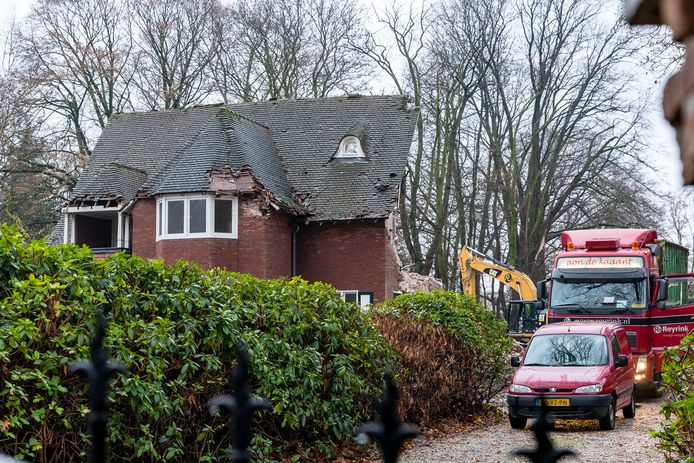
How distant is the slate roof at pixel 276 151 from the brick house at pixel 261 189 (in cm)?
6

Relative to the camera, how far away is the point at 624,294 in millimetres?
22266

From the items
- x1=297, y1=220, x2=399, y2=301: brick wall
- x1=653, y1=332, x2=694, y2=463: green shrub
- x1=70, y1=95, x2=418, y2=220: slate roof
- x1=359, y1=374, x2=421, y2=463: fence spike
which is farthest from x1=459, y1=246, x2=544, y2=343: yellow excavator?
x1=359, y1=374, x2=421, y2=463: fence spike

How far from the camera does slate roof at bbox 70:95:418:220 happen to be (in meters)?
33.9

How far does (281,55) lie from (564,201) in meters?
17.6

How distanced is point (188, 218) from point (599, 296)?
614 inches

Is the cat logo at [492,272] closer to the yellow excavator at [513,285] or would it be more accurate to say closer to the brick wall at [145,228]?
the yellow excavator at [513,285]

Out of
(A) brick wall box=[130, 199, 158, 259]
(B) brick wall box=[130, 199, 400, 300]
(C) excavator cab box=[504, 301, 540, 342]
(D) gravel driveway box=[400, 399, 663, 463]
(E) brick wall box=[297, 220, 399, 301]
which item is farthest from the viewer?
(E) brick wall box=[297, 220, 399, 301]

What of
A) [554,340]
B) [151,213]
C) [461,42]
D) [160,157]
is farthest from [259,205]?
[461,42]

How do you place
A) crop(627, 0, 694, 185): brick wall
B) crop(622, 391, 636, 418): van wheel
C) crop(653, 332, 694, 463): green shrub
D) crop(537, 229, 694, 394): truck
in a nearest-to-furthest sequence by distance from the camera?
crop(627, 0, 694, 185): brick wall < crop(653, 332, 694, 463): green shrub < crop(622, 391, 636, 418): van wheel < crop(537, 229, 694, 394): truck

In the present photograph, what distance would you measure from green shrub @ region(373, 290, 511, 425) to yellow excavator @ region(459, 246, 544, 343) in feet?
34.8

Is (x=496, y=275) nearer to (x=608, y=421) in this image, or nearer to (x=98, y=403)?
(x=608, y=421)

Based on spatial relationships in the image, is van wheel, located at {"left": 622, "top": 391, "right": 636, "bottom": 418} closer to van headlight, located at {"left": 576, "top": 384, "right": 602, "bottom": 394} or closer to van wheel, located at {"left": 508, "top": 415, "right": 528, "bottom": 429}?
van headlight, located at {"left": 576, "top": 384, "right": 602, "bottom": 394}

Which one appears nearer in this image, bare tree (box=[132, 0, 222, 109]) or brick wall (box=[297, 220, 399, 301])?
brick wall (box=[297, 220, 399, 301])

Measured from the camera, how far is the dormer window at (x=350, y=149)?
122ft
